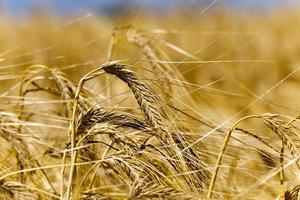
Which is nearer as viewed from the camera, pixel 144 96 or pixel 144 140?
pixel 144 96

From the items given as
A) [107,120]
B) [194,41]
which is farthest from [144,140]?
[194,41]

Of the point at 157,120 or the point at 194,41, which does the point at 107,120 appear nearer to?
the point at 157,120

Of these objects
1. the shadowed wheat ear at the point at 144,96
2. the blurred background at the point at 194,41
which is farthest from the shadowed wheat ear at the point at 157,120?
the blurred background at the point at 194,41

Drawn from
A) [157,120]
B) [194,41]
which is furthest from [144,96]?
[194,41]

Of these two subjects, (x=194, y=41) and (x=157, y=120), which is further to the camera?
(x=194, y=41)

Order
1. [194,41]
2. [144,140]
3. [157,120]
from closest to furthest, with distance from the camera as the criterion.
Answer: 1. [157,120]
2. [144,140]
3. [194,41]

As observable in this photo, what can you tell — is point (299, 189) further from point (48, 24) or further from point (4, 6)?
point (48, 24)

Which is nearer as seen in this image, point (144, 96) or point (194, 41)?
point (144, 96)

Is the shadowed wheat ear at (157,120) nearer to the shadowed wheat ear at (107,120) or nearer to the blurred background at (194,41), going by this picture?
the shadowed wheat ear at (107,120)

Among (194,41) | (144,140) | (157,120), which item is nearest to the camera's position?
(157,120)

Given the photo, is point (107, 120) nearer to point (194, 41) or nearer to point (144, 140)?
point (144, 140)

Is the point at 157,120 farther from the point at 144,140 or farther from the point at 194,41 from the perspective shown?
the point at 194,41

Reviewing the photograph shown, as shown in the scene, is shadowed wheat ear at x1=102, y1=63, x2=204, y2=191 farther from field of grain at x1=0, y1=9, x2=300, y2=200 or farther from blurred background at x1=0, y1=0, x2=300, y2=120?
blurred background at x1=0, y1=0, x2=300, y2=120

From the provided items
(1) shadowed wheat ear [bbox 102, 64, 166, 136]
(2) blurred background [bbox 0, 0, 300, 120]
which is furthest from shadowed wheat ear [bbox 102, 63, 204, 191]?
(2) blurred background [bbox 0, 0, 300, 120]
